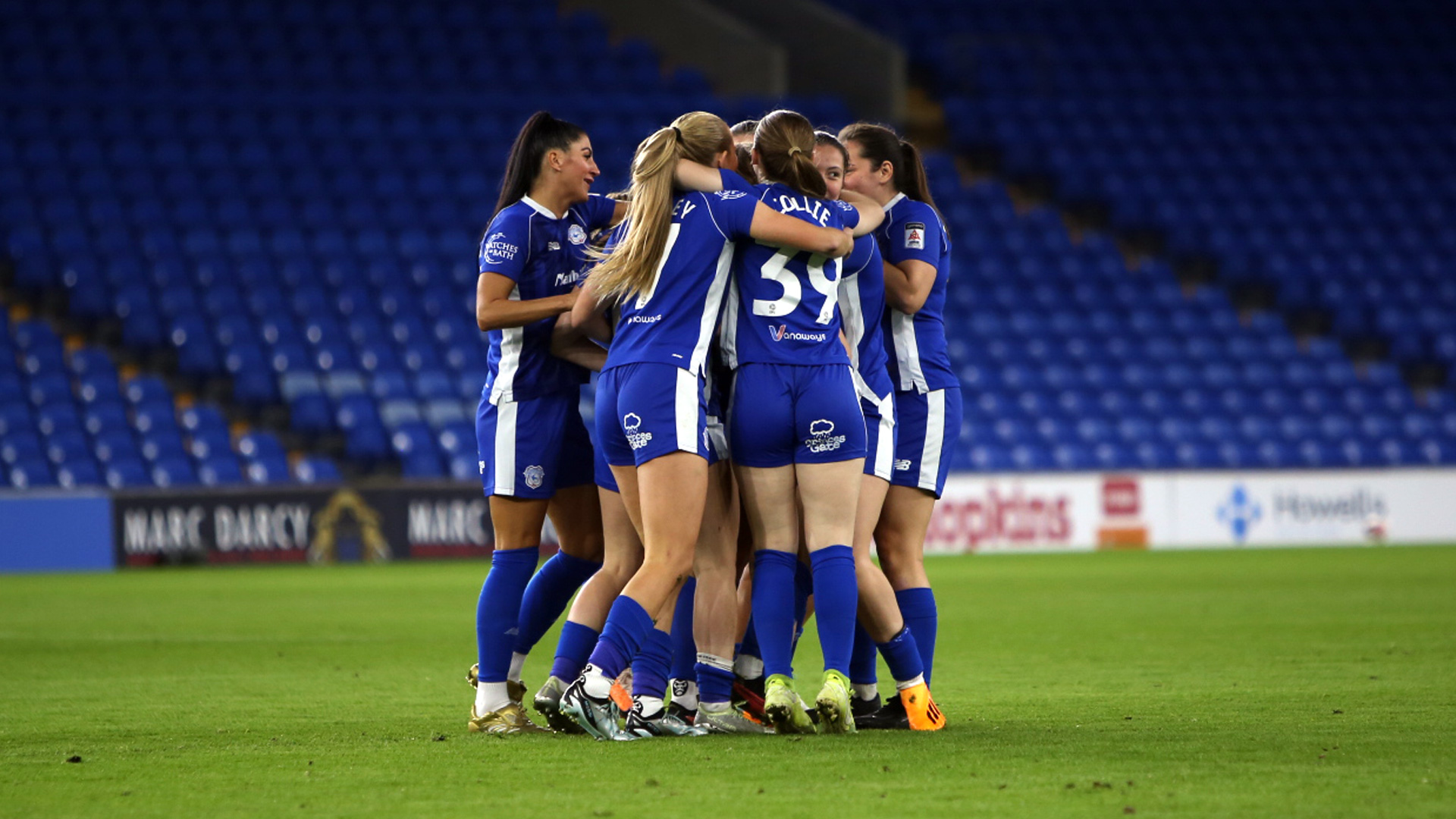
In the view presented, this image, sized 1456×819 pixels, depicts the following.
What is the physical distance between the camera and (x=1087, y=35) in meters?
→ 25.9

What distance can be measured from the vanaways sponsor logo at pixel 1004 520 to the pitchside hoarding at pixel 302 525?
4745mm

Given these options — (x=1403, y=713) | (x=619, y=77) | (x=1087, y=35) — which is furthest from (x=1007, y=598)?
(x=1087, y=35)

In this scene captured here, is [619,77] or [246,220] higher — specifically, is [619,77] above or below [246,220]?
above

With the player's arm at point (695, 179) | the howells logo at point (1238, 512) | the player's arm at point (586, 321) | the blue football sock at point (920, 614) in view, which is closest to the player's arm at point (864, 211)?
the player's arm at point (695, 179)

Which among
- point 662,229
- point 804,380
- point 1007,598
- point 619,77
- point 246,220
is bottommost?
point 1007,598

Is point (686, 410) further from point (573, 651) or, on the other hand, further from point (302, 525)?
point (302, 525)

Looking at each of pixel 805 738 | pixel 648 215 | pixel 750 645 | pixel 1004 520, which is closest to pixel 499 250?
pixel 648 215

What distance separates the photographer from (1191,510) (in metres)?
18.2

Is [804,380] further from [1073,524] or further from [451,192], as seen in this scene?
[451,192]

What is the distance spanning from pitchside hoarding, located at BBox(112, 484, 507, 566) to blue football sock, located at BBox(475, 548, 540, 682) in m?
10.8

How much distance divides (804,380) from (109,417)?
1345 cm

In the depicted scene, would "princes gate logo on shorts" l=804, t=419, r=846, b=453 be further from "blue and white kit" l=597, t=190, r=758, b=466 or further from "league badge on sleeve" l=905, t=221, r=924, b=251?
"league badge on sleeve" l=905, t=221, r=924, b=251

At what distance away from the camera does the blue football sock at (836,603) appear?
4.94 meters

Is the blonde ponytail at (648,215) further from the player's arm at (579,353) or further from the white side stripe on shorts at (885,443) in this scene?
the white side stripe on shorts at (885,443)
